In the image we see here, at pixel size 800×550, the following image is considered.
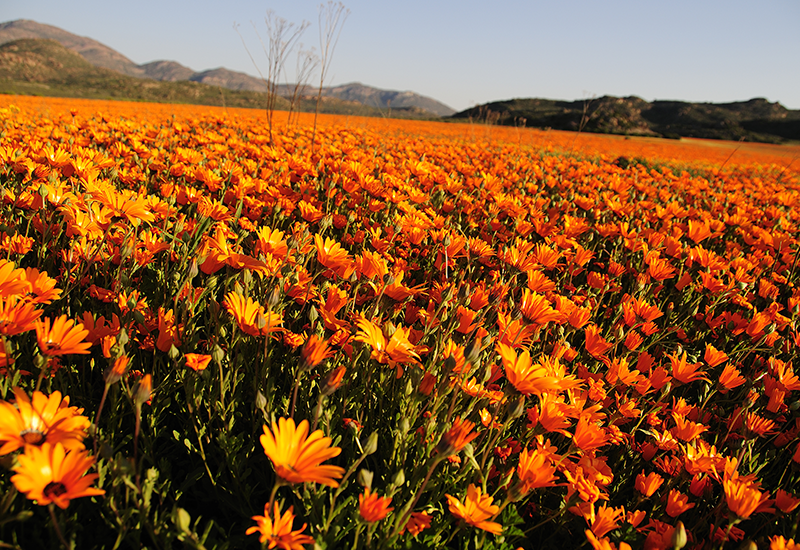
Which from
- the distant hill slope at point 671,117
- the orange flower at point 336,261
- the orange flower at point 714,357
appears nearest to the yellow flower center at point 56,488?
the orange flower at point 336,261

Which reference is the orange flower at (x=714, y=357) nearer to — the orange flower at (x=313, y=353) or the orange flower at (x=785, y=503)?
the orange flower at (x=785, y=503)

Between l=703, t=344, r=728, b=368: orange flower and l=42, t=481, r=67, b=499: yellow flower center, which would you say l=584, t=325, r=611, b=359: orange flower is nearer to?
l=703, t=344, r=728, b=368: orange flower

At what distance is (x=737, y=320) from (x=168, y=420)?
10.1ft

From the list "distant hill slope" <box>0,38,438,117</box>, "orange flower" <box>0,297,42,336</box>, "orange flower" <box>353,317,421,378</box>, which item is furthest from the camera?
"distant hill slope" <box>0,38,438,117</box>

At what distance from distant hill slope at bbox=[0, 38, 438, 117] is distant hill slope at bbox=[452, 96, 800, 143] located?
17121mm

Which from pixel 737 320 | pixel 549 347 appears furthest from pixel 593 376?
pixel 737 320

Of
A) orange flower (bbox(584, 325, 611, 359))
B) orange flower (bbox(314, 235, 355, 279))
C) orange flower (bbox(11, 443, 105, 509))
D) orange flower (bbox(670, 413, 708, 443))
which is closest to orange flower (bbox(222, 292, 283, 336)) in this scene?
orange flower (bbox(314, 235, 355, 279))

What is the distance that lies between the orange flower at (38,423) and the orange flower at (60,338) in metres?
0.17

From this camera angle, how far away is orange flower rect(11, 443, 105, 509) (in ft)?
2.54

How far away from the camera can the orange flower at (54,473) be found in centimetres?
77

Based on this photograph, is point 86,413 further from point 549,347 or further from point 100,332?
point 549,347

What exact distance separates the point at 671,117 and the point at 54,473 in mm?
88259

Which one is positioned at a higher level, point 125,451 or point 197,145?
point 197,145

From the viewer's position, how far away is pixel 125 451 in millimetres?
1451
